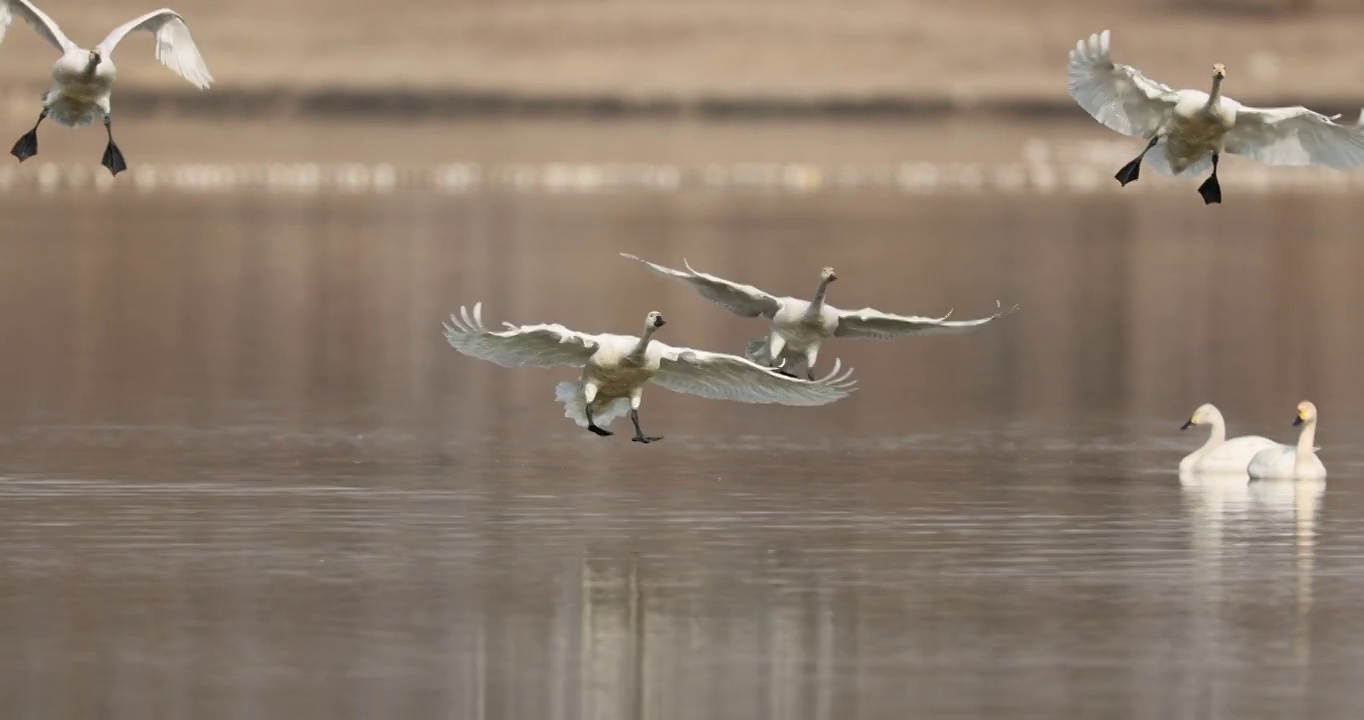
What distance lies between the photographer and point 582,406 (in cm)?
1962

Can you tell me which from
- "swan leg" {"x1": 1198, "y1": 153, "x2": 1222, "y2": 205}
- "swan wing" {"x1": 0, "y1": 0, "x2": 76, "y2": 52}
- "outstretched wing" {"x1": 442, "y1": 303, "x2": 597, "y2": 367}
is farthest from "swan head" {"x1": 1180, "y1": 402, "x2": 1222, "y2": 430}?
"swan wing" {"x1": 0, "y1": 0, "x2": 76, "y2": 52}

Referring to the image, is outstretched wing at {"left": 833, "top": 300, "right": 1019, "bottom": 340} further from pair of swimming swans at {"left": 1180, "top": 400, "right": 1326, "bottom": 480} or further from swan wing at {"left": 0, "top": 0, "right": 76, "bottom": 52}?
swan wing at {"left": 0, "top": 0, "right": 76, "bottom": 52}

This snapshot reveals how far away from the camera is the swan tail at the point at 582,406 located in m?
19.6

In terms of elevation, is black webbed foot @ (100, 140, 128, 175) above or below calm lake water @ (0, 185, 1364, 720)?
above

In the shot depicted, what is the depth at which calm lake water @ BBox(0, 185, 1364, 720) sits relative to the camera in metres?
15.3

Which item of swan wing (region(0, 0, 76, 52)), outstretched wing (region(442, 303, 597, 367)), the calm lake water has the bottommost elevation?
the calm lake water

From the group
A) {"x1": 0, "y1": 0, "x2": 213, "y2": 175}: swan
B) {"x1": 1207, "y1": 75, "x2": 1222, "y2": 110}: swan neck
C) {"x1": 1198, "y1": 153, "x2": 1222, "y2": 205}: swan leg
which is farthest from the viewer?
{"x1": 0, "y1": 0, "x2": 213, "y2": 175}: swan

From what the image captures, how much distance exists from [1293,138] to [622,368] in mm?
4820

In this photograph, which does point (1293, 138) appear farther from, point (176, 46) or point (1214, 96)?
point (176, 46)

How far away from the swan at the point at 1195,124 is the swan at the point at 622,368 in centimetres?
283

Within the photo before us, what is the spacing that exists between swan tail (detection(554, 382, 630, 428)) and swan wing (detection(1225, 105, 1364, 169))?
4304 mm

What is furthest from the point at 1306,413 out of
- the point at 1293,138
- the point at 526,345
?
the point at 526,345

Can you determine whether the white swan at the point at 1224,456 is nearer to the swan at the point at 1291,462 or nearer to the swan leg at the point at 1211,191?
the swan at the point at 1291,462

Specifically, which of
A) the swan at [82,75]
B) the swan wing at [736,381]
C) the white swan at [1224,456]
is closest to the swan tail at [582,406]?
the swan wing at [736,381]
